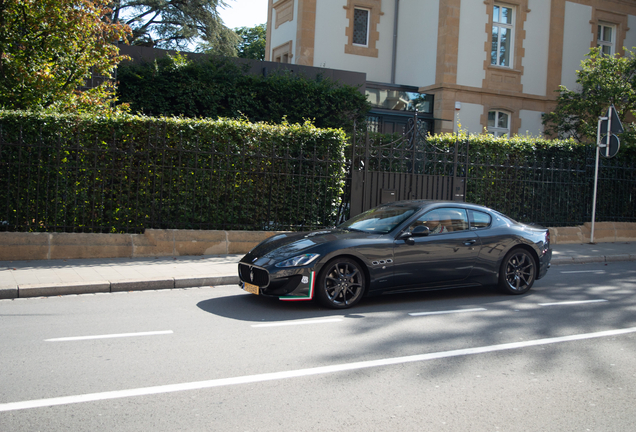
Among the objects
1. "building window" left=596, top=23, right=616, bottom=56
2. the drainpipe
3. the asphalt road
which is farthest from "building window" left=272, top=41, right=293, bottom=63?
the asphalt road

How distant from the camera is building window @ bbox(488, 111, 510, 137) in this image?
24250 millimetres

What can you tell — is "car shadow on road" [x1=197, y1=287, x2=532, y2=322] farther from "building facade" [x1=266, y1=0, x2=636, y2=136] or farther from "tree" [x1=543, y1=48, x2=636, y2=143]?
"building facade" [x1=266, y1=0, x2=636, y2=136]

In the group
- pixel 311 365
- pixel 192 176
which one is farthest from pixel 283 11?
pixel 311 365

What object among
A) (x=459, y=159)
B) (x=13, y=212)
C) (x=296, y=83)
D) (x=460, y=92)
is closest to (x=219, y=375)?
(x=13, y=212)

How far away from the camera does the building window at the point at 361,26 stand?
2580 cm

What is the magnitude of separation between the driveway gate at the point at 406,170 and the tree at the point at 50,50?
5.86 meters

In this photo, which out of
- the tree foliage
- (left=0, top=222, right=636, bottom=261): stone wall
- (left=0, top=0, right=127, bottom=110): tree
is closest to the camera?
(left=0, top=222, right=636, bottom=261): stone wall

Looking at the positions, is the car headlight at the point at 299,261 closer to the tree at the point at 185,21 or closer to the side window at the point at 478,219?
the side window at the point at 478,219

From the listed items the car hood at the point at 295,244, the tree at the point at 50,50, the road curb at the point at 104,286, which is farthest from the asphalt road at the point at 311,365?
the tree at the point at 50,50

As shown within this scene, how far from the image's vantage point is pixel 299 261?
668 cm

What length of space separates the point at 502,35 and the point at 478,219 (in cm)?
1895

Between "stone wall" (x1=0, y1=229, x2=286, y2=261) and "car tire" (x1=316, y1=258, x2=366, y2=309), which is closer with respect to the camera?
"car tire" (x1=316, y1=258, x2=366, y2=309)

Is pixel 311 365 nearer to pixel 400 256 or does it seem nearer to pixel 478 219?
pixel 400 256

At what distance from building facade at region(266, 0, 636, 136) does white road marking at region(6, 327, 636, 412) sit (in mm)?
17424
